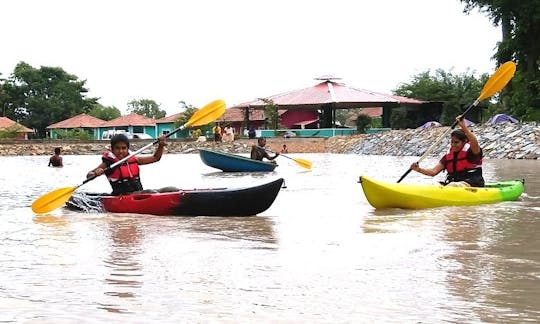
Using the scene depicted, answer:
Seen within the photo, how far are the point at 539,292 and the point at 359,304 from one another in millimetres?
974

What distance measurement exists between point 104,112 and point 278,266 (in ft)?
186

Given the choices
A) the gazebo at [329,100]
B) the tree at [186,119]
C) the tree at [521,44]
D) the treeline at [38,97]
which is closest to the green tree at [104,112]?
the treeline at [38,97]

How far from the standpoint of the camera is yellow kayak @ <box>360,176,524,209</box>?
7.12 m

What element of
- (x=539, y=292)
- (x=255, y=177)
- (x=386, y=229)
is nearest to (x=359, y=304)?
(x=539, y=292)

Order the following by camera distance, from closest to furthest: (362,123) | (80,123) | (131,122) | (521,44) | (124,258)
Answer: (124,258) → (521,44) → (362,123) → (80,123) → (131,122)

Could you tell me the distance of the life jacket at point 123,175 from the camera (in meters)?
7.35

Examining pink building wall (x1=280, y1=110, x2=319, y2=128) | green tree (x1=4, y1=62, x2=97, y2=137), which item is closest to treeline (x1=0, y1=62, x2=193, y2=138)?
green tree (x1=4, y1=62, x2=97, y2=137)

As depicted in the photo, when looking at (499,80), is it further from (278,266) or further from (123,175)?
(278,266)

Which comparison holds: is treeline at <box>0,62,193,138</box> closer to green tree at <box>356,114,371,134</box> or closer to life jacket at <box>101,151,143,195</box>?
green tree at <box>356,114,371,134</box>

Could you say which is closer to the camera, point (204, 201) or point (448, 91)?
point (204, 201)

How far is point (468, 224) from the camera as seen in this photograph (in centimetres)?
614

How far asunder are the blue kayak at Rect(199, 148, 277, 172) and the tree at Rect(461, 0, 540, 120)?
42.4 feet

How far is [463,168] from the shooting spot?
7.75m

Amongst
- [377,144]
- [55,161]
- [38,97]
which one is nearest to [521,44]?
[377,144]
